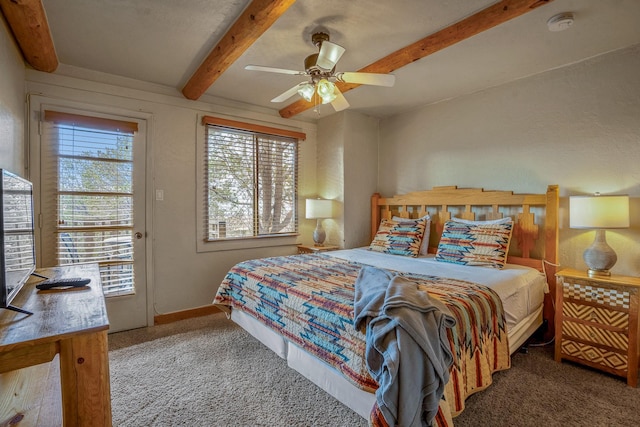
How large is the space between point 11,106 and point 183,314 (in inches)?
89.0

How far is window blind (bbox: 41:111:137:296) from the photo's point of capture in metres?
2.63

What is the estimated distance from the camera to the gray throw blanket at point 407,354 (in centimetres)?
124

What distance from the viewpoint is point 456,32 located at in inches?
81.6

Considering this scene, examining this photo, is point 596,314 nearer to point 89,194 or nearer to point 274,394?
point 274,394

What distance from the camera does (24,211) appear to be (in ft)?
5.11

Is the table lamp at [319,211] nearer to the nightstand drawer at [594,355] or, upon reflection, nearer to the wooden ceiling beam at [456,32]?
the wooden ceiling beam at [456,32]

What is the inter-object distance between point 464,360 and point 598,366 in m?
1.34

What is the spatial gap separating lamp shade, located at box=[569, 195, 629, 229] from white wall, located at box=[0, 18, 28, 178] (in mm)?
3871

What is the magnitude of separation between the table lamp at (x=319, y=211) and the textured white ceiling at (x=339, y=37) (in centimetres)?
143

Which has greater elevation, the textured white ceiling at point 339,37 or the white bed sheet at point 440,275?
the textured white ceiling at point 339,37

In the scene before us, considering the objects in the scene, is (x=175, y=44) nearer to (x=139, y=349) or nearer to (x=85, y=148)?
(x=85, y=148)

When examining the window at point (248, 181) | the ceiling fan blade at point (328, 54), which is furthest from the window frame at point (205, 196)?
the ceiling fan blade at point (328, 54)

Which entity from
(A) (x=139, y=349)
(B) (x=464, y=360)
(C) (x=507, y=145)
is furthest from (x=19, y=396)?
(C) (x=507, y=145)

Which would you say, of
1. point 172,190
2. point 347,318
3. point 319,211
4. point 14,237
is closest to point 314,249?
point 319,211
